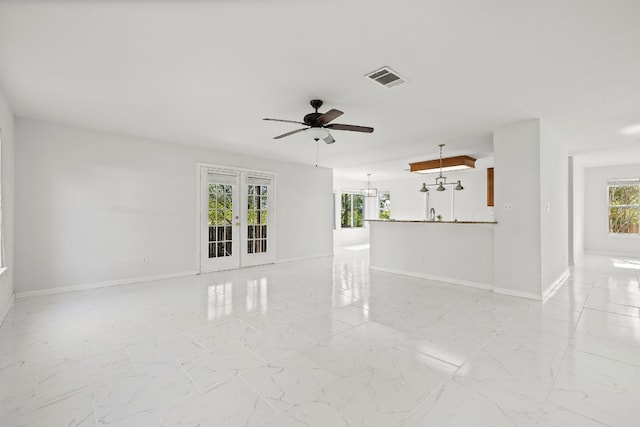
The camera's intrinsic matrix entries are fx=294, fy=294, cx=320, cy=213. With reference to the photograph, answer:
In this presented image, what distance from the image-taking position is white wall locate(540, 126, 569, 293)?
13.9ft

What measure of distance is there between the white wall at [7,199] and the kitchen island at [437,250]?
5648mm

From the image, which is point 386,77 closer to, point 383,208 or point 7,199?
point 7,199

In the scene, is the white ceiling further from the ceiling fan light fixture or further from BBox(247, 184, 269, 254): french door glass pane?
BBox(247, 184, 269, 254): french door glass pane

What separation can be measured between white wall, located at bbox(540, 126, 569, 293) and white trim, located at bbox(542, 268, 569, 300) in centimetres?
3

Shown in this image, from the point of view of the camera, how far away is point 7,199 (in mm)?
3625

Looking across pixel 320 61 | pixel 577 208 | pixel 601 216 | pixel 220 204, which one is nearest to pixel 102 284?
pixel 220 204

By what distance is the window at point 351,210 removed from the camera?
37.2ft

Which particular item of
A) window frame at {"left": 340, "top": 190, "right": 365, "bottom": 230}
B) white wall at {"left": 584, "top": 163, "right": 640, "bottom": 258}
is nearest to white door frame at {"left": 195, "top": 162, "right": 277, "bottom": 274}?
window frame at {"left": 340, "top": 190, "right": 365, "bottom": 230}

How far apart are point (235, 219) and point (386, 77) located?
4568mm

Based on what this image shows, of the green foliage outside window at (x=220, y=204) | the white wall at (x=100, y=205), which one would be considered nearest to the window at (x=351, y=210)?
the green foliage outside window at (x=220, y=204)

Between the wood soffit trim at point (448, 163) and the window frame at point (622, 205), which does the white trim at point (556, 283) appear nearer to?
the wood soffit trim at point (448, 163)

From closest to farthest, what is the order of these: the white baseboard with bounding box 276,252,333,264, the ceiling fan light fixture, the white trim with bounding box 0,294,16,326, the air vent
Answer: the air vent, the white trim with bounding box 0,294,16,326, the ceiling fan light fixture, the white baseboard with bounding box 276,252,333,264

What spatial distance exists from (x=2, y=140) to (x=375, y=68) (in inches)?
165

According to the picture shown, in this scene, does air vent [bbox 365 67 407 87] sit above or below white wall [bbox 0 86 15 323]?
above
